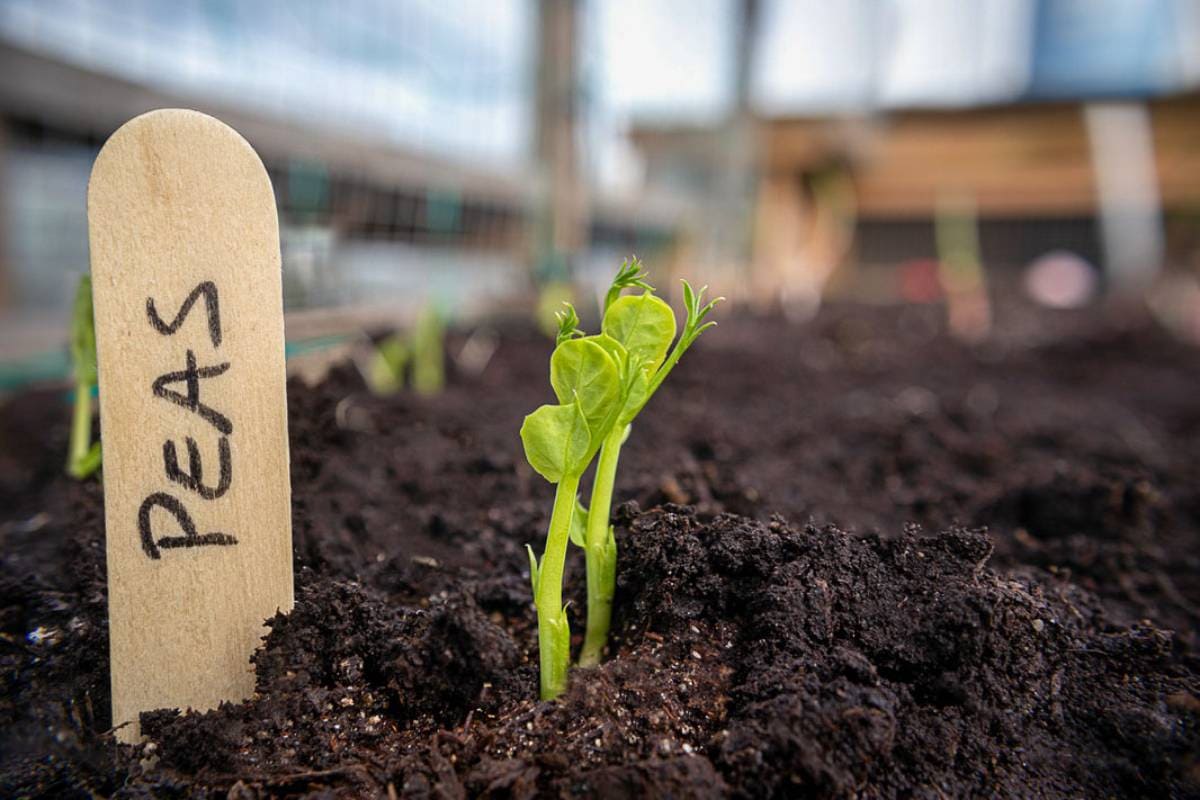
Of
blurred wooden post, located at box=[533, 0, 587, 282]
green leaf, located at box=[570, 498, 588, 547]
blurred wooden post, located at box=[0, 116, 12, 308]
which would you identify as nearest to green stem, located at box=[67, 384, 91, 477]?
green leaf, located at box=[570, 498, 588, 547]

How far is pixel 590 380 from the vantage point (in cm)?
71

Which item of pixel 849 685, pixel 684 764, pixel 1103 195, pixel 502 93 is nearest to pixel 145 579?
pixel 684 764

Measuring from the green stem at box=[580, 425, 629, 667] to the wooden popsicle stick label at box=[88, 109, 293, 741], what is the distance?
0.29m

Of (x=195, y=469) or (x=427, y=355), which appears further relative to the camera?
(x=427, y=355)

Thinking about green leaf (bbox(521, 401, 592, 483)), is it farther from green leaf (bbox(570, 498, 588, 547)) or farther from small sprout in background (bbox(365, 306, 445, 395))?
small sprout in background (bbox(365, 306, 445, 395))

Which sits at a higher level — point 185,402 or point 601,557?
point 185,402

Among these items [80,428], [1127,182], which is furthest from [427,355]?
[1127,182]

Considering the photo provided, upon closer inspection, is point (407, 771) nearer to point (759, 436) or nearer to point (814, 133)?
point (759, 436)

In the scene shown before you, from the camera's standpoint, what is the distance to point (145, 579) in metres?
0.74

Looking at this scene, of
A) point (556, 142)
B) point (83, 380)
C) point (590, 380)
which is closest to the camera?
point (590, 380)

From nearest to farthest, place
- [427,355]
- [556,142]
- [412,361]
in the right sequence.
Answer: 1. [427,355]
2. [412,361]
3. [556,142]

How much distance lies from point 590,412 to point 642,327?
0.10 metres

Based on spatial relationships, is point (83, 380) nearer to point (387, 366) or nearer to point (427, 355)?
point (387, 366)

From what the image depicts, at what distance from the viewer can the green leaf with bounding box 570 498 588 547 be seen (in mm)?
792
